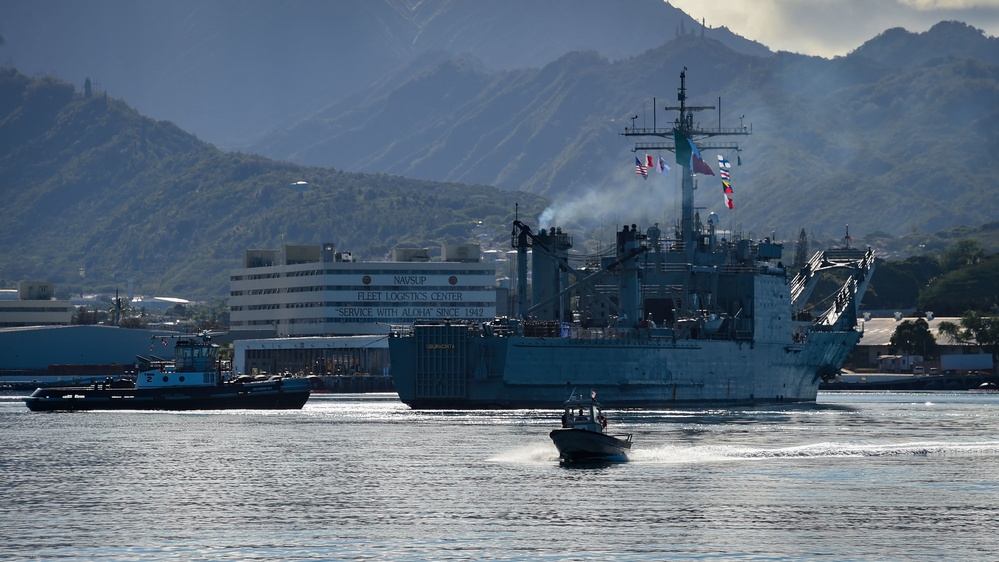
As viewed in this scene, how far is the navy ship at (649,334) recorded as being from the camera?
377ft

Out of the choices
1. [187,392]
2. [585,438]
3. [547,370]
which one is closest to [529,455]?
[585,438]

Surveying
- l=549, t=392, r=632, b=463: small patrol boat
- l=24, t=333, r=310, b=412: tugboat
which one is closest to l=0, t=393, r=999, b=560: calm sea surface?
l=549, t=392, r=632, b=463: small patrol boat

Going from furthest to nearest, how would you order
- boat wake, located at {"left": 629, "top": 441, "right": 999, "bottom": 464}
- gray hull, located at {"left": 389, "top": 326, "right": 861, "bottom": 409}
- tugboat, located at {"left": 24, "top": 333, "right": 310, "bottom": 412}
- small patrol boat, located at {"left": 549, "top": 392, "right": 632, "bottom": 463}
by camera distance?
tugboat, located at {"left": 24, "top": 333, "right": 310, "bottom": 412}, gray hull, located at {"left": 389, "top": 326, "right": 861, "bottom": 409}, boat wake, located at {"left": 629, "top": 441, "right": 999, "bottom": 464}, small patrol boat, located at {"left": 549, "top": 392, "right": 632, "bottom": 463}

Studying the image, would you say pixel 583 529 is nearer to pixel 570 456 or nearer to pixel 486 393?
pixel 570 456

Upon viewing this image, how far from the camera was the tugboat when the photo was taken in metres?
127

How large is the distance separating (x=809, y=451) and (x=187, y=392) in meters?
60.0

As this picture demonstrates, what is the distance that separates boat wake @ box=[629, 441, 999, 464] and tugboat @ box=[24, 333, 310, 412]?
5421 centimetres

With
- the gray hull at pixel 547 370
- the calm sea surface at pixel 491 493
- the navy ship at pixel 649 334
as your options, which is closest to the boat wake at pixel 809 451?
the calm sea surface at pixel 491 493

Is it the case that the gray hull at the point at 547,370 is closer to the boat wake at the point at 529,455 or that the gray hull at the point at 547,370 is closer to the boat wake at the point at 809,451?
the boat wake at the point at 809,451

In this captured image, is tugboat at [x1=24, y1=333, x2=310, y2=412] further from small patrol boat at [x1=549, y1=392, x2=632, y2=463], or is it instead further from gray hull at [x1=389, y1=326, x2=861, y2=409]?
small patrol boat at [x1=549, y1=392, x2=632, y2=463]

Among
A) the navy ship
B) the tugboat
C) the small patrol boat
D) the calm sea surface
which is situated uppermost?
the navy ship

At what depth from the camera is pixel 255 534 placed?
5338cm

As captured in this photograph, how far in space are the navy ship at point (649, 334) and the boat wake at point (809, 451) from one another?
33031 mm

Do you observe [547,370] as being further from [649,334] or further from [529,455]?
[529,455]
